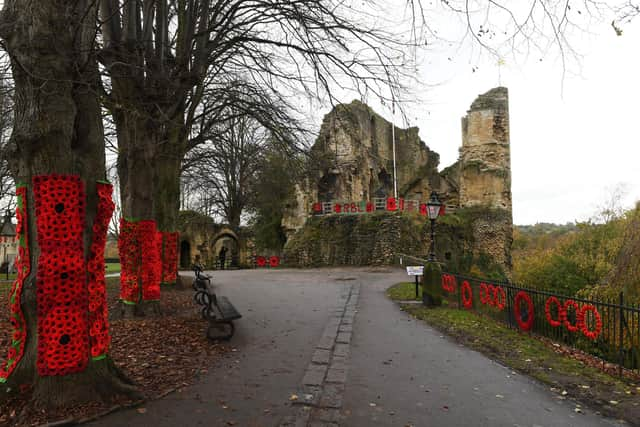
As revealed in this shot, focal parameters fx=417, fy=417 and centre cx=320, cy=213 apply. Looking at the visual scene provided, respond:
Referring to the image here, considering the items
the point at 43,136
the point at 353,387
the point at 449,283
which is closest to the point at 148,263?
the point at 43,136

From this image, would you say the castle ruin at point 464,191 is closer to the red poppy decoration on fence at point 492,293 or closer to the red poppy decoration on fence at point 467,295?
the red poppy decoration on fence at point 467,295

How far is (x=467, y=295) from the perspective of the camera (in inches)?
405

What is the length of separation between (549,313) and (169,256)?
10.5 meters

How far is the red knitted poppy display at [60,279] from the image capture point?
387 cm

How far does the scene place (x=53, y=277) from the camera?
12.8 ft

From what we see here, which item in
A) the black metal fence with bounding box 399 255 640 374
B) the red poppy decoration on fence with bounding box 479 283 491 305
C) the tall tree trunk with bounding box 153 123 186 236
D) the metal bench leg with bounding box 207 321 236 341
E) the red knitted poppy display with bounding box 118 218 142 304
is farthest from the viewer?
the tall tree trunk with bounding box 153 123 186 236

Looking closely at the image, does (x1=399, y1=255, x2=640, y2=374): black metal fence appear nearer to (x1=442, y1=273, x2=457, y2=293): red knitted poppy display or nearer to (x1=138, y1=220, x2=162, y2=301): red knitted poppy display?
(x1=442, y1=273, x2=457, y2=293): red knitted poppy display

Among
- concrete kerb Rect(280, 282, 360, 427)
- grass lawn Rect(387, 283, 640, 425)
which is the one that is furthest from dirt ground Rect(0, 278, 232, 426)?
grass lawn Rect(387, 283, 640, 425)

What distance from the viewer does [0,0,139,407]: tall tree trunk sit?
3.89 metres

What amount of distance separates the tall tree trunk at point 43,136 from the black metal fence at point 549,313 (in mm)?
6406

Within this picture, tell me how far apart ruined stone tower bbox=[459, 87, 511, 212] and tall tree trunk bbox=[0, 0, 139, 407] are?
1071 inches

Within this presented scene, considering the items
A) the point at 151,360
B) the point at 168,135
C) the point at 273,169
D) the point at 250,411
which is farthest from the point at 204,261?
the point at 250,411

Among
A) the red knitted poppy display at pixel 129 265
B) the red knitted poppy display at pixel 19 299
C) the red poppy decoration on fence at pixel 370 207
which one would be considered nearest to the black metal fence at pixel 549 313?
the red knitted poppy display at pixel 19 299

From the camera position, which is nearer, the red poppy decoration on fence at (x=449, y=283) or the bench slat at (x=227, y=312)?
the bench slat at (x=227, y=312)
